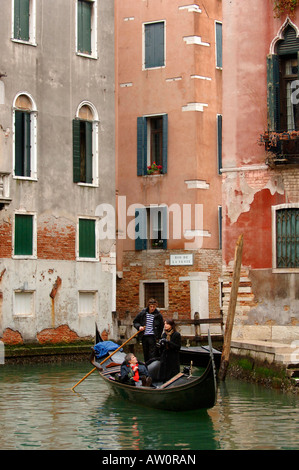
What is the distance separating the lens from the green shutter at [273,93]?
18781 mm

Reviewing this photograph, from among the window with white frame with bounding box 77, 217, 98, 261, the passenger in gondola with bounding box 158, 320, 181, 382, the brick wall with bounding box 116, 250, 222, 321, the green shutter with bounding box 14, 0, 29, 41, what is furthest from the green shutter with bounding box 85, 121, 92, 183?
the passenger in gondola with bounding box 158, 320, 181, 382

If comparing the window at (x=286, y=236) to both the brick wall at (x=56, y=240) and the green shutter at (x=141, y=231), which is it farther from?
the green shutter at (x=141, y=231)

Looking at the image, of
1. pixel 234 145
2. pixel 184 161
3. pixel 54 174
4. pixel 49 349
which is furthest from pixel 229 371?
pixel 184 161

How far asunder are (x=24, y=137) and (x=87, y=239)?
9.63ft

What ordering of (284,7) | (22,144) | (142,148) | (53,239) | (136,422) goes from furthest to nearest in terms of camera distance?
(142,148)
(53,239)
(22,144)
(284,7)
(136,422)

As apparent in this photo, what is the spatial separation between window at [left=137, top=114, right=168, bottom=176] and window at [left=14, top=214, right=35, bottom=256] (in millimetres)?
5051

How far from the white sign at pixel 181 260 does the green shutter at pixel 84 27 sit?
574cm

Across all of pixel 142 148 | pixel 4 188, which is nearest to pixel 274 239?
pixel 4 188

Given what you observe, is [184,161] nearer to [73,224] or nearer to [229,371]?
[73,224]

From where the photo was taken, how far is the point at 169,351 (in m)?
14.1

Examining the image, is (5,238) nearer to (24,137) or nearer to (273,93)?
(24,137)

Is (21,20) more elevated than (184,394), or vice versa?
(21,20)

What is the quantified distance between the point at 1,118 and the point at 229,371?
8.20 meters
